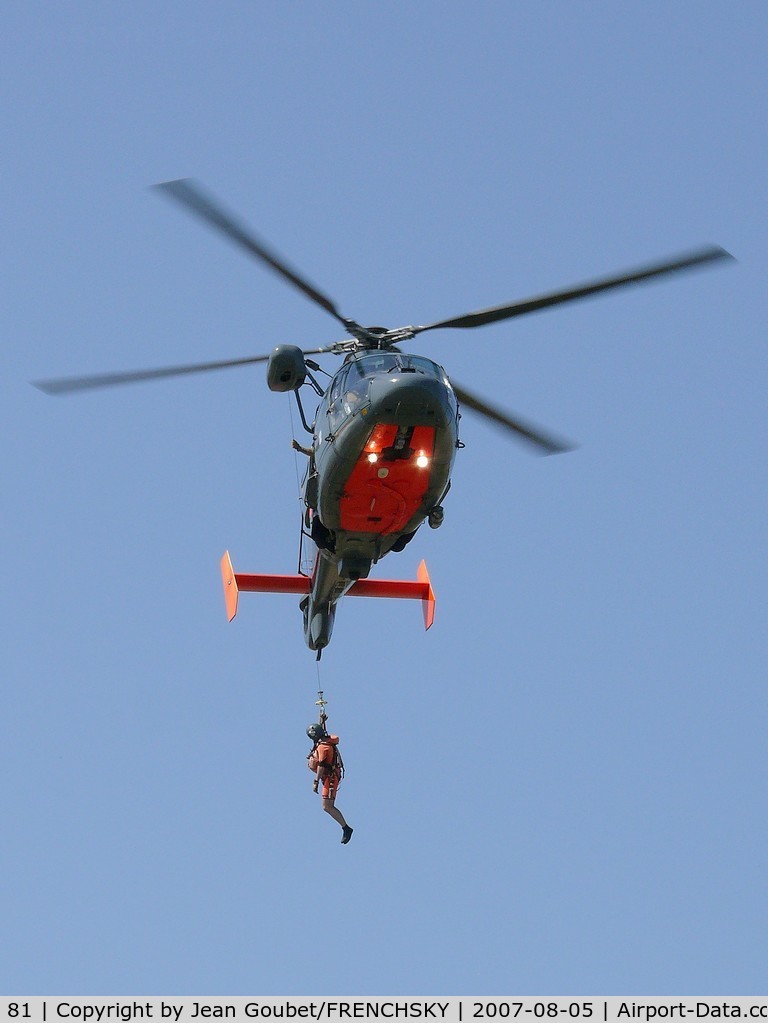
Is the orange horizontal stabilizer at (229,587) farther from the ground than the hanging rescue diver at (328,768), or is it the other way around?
the orange horizontal stabilizer at (229,587)

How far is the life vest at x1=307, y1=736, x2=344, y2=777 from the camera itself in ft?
104

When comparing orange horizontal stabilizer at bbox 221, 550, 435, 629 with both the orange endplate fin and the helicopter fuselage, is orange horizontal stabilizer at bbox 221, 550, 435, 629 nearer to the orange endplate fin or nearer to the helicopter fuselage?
the orange endplate fin

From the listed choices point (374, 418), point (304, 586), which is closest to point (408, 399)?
point (374, 418)

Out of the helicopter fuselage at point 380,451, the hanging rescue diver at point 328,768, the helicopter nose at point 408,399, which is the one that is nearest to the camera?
the helicopter nose at point 408,399

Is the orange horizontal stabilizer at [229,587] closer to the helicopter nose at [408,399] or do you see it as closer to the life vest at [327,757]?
the life vest at [327,757]

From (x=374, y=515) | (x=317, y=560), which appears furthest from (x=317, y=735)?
(x=374, y=515)

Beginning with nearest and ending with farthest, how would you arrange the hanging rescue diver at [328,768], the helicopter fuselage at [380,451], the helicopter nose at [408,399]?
the helicopter nose at [408,399]
the helicopter fuselage at [380,451]
the hanging rescue diver at [328,768]

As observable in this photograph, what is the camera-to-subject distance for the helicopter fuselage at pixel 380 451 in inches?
1058

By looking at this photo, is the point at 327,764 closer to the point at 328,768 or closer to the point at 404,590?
the point at 328,768

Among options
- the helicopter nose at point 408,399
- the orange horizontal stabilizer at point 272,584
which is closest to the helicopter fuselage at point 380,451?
the helicopter nose at point 408,399

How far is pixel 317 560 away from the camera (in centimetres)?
3188

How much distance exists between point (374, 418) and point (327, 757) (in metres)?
7.23

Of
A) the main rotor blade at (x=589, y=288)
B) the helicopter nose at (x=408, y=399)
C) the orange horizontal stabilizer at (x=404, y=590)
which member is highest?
the main rotor blade at (x=589, y=288)
